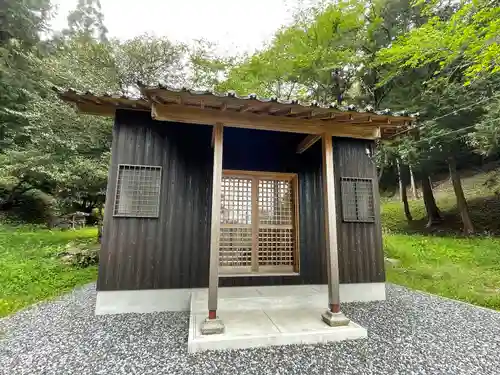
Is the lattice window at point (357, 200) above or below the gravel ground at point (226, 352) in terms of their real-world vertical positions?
above

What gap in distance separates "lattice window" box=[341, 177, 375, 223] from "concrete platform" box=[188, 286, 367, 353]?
1.37m

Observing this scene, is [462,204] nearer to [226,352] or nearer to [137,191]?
[226,352]

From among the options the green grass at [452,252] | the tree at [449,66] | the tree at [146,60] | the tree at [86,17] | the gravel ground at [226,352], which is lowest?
the gravel ground at [226,352]

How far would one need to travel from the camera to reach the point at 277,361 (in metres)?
2.32

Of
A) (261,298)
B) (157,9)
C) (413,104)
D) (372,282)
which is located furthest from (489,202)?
(157,9)

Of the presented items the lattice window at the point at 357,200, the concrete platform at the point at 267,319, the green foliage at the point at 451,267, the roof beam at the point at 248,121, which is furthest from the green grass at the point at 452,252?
the roof beam at the point at 248,121

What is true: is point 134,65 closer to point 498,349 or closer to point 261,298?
point 261,298

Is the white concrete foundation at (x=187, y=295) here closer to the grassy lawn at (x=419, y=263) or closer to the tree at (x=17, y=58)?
the grassy lawn at (x=419, y=263)

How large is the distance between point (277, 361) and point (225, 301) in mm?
1516

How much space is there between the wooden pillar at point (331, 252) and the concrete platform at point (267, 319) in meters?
0.11

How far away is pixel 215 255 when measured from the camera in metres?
2.83

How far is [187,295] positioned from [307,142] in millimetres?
2868

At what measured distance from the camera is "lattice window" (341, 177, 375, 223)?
4.41 m

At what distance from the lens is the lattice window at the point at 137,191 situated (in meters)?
3.67
